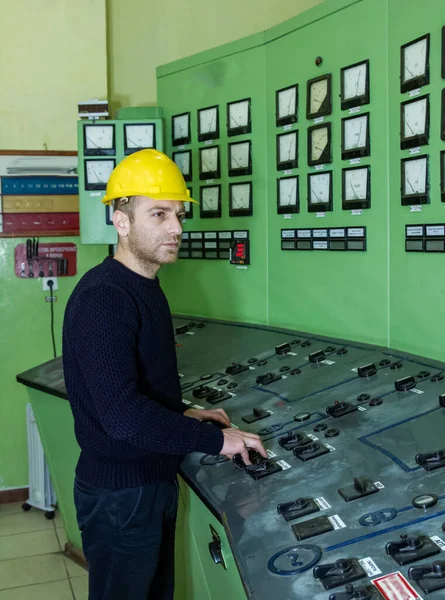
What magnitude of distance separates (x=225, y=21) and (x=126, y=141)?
1297 mm

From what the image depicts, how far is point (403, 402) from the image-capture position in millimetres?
1998

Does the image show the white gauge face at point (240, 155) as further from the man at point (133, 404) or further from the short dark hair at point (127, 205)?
the short dark hair at point (127, 205)

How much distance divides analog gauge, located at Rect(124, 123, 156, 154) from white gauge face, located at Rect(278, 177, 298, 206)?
0.88 metres

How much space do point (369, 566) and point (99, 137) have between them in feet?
9.32

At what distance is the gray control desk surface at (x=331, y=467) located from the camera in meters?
1.29

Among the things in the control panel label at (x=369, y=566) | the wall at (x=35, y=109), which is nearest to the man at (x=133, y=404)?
the control panel label at (x=369, y=566)

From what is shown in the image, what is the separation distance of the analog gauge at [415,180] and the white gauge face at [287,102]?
711 millimetres

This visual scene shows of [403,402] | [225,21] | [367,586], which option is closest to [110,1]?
[225,21]

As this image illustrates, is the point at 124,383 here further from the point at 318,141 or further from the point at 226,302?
the point at 226,302

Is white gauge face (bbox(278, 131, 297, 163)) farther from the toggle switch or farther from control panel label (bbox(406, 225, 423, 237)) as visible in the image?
the toggle switch

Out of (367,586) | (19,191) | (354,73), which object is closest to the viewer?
(367,586)

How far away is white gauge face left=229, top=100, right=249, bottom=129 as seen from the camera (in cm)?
322

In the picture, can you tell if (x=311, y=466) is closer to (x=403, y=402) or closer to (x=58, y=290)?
(x=403, y=402)

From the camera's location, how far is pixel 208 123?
3.43 m
